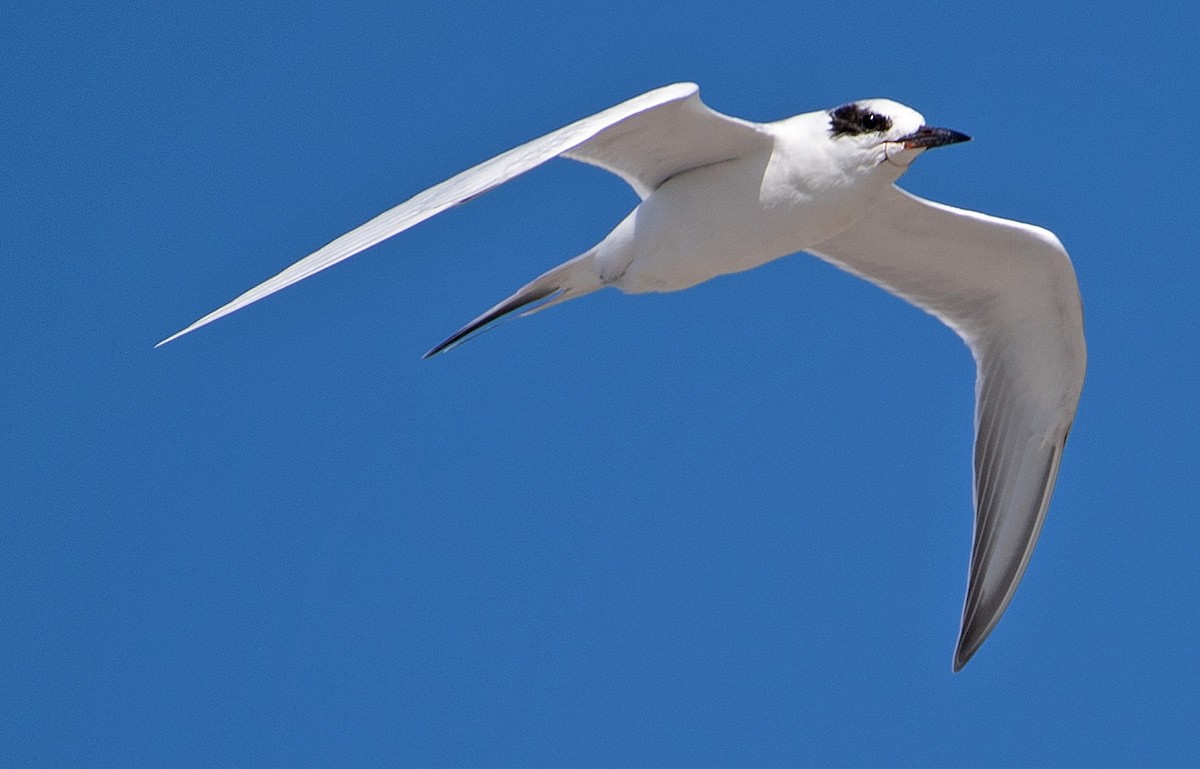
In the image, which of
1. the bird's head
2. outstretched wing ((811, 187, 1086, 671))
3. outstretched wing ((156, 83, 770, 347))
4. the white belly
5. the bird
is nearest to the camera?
outstretched wing ((156, 83, 770, 347))

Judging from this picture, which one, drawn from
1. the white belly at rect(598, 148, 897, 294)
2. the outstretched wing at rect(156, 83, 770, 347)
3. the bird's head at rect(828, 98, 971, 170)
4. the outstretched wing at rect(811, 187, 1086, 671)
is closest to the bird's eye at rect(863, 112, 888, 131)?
the bird's head at rect(828, 98, 971, 170)

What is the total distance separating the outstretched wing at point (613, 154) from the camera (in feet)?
21.9

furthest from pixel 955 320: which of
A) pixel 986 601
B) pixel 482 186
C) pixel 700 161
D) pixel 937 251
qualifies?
pixel 482 186

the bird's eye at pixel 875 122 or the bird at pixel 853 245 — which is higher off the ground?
the bird's eye at pixel 875 122

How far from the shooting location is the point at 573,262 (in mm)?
8688

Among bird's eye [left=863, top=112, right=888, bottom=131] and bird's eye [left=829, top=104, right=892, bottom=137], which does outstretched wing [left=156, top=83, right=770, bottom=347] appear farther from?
bird's eye [left=863, top=112, right=888, bottom=131]

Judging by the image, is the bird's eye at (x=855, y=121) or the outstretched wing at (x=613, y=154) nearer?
the outstretched wing at (x=613, y=154)

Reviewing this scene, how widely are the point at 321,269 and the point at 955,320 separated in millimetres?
4614

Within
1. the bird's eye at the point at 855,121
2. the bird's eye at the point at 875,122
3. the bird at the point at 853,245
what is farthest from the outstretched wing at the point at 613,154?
the bird's eye at the point at 875,122

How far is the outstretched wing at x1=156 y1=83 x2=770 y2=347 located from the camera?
6684 mm

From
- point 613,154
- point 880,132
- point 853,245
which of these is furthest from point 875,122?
point 853,245

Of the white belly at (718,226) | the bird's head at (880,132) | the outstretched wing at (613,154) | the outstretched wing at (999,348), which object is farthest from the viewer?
the outstretched wing at (999,348)

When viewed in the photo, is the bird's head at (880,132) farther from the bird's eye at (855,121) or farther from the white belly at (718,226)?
the white belly at (718,226)

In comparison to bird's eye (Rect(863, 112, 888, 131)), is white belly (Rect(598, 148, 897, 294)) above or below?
→ below
